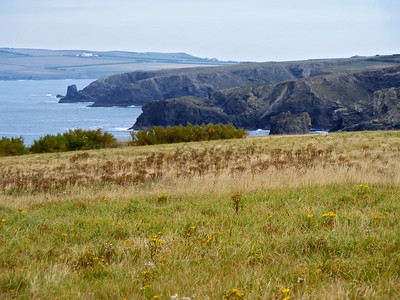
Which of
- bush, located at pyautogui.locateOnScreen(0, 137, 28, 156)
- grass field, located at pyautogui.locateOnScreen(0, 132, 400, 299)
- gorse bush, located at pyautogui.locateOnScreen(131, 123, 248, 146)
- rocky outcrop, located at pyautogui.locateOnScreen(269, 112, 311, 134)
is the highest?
grass field, located at pyautogui.locateOnScreen(0, 132, 400, 299)

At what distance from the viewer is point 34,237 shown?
541cm

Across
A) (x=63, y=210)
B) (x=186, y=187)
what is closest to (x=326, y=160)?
(x=186, y=187)

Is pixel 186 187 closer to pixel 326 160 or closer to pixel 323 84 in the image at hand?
pixel 326 160

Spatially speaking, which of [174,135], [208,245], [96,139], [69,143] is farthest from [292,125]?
[208,245]

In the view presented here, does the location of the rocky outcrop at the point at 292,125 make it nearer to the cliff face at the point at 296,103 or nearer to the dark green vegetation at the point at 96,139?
the cliff face at the point at 296,103

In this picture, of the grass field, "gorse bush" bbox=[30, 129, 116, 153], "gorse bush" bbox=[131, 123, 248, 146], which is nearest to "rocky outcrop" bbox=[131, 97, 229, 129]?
"gorse bush" bbox=[131, 123, 248, 146]

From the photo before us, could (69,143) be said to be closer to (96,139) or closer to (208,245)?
(96,139)

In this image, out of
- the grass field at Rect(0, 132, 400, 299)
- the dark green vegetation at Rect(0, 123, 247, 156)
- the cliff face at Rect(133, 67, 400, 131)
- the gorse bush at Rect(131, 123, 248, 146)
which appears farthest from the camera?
the cliff face at Rect(133, 67, 400, 131)

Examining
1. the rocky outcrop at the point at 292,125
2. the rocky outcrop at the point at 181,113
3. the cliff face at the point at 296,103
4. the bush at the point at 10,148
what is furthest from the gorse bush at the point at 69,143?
the rocky outcrop at the point at 181,113

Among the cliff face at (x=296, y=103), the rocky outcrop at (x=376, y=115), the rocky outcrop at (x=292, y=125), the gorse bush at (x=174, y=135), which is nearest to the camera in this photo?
the gorse bush at (x=174, y=135)

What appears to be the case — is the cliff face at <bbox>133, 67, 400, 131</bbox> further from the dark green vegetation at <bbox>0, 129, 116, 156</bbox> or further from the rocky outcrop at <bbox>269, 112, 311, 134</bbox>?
the dark green vegetation at <bbox>0, 129, 116, 156</bbox>

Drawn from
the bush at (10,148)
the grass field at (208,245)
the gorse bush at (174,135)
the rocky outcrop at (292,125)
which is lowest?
the rocky outcrop at (292,125)

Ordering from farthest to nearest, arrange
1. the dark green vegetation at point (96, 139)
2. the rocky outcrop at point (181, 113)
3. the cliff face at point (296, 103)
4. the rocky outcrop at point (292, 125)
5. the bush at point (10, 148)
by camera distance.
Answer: the cliff face at point (296, 103) < the rocky outcrop at point (181, 113) < the rocky outcrop at point (292, 125) < the dark green vegetation at point (96, 139) < the bush at point (10, 148)

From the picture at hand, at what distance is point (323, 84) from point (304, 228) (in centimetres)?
20216
